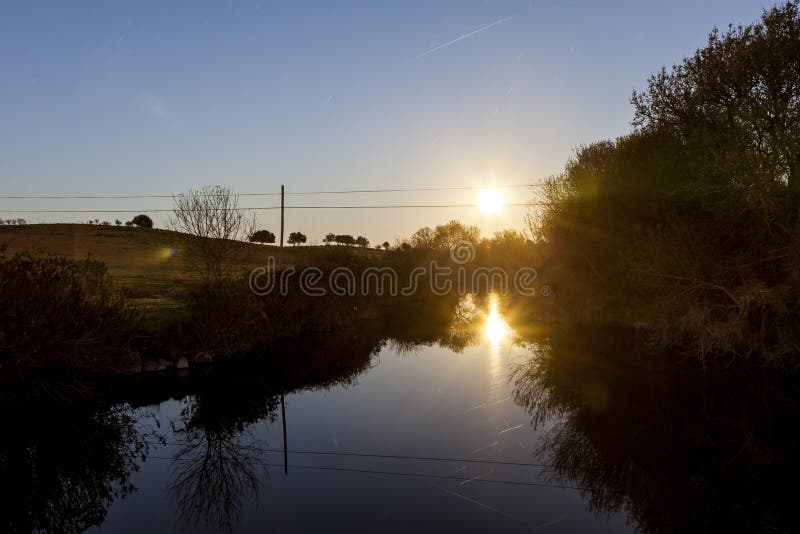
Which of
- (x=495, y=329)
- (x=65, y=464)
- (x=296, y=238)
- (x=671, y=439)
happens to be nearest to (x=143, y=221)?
(x=296, y=238)

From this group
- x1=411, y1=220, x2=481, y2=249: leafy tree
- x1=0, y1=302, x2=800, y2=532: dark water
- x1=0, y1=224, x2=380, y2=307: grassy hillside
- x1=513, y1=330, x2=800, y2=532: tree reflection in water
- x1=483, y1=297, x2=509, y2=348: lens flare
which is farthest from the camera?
x1=411, y1=220, x2=481, y2=249: leafy tree

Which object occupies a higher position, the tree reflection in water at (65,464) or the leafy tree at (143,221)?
the leafy tree at (143,221)

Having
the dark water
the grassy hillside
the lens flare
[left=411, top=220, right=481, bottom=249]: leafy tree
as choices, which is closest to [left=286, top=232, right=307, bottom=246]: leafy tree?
the grassy hillside

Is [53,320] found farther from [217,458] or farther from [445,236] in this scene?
[445,236]

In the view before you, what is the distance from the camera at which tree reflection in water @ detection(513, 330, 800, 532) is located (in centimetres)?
821

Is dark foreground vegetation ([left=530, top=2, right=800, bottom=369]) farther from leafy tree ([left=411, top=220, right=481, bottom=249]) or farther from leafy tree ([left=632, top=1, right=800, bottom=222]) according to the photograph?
leafy tree ([left=411, top=220, right=481, bottom=249])

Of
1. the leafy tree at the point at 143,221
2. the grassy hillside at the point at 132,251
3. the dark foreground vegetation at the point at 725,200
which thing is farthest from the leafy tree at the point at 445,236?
the leafy tree at the point at 143,221

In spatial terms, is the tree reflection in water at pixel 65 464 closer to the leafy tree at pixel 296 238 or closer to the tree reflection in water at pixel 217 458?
the tree reflection in water at pixel 217 458

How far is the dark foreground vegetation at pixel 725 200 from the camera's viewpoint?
15.3 m

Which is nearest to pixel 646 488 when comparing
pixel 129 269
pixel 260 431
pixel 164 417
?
pixel 260 431

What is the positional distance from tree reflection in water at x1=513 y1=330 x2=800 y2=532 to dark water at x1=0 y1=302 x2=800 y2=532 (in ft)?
0.16

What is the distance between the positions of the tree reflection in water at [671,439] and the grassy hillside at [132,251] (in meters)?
19.1

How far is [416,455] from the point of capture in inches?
420

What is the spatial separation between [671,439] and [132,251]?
59870mm
